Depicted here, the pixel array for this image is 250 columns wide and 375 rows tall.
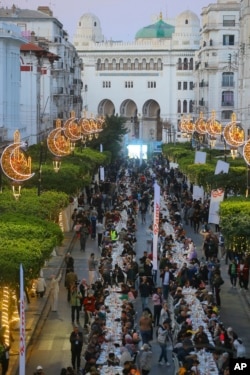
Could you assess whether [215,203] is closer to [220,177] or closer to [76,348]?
[220,177]

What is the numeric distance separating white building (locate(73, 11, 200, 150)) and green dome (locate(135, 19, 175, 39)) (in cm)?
14

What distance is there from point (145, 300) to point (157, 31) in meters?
120

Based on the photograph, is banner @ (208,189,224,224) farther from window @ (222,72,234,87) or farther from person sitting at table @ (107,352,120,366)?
window @ (222,72,234,87)

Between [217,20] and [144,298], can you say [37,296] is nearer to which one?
[144,298]

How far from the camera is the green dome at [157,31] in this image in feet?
473

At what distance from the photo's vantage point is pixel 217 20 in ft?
→ 321

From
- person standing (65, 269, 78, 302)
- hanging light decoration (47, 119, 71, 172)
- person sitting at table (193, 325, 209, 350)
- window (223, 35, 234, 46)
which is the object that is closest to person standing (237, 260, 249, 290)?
person standing (65, 269, 78, 302)

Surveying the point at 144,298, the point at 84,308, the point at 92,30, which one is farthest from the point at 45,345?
the point at 92,30

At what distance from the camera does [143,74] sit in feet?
458

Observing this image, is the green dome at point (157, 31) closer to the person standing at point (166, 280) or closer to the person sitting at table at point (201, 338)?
the person standing at point (166, 280)

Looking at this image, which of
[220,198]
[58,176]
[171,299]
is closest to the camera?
[171,299]

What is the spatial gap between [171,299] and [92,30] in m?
118

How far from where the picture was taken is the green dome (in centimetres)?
14412

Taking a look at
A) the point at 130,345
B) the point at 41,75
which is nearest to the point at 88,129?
the point at 41,75
